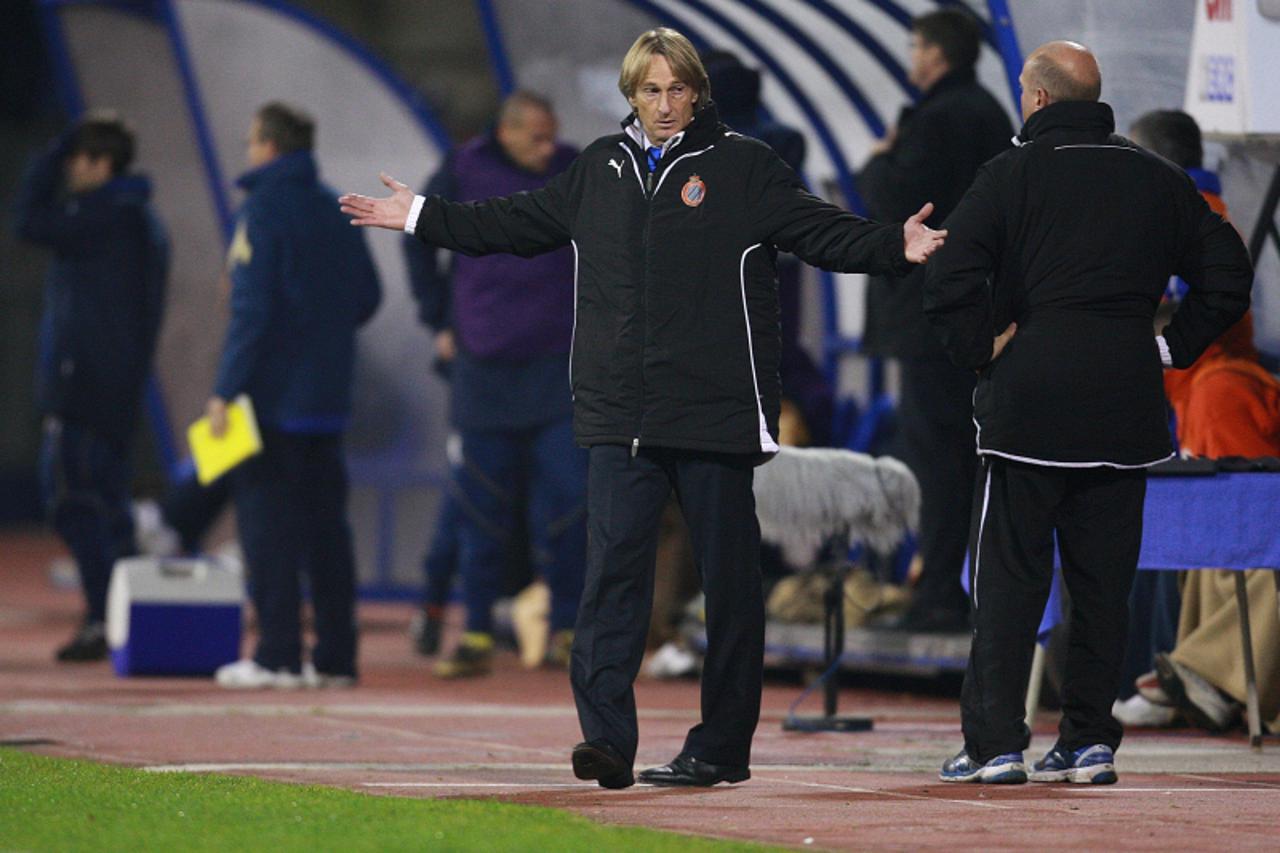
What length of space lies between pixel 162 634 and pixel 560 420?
6.61 ft

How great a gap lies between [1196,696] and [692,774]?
8.83ft

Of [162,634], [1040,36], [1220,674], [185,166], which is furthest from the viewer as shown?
[185,166]

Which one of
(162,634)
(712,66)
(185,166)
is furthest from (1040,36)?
(185,166)

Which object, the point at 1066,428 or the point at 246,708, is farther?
the point at 246,708

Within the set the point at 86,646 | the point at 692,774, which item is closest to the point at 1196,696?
the point at 692,774

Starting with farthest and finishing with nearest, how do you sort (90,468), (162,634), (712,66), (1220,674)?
(90,468) < (162,634) < (712,66) < (1220,674)

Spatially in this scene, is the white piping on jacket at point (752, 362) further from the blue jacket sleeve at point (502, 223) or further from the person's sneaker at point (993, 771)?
the person's sneaker at point (993, 771)

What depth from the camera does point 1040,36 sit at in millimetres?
Answer: 9844

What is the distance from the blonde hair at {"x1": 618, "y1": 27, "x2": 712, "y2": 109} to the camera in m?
7.23

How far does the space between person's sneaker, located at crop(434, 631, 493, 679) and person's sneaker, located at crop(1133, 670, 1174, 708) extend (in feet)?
11.1

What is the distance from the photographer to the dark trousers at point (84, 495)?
12.8m

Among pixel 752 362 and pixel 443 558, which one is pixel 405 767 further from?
pixel 443 558

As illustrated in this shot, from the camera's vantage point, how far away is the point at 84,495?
1288cm

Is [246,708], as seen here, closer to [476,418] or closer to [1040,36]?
[476,418]
